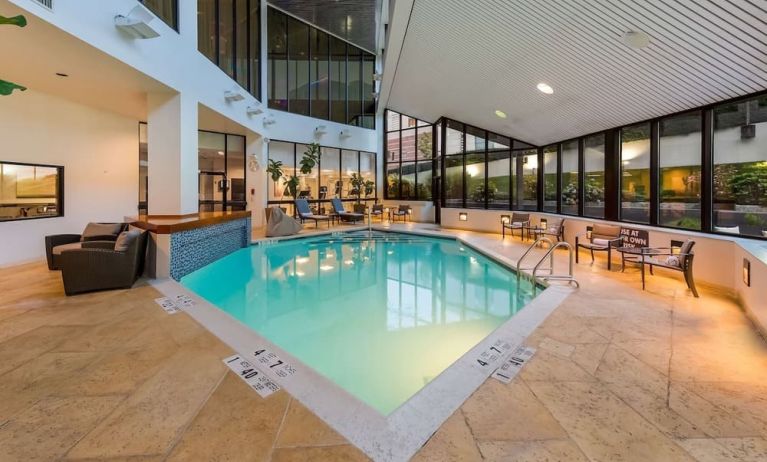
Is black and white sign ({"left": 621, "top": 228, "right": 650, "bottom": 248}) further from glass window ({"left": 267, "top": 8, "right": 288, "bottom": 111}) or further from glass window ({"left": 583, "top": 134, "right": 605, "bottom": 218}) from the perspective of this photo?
glass window ({"left": 267, "top": 8, "right": 288, "bottom": 111})

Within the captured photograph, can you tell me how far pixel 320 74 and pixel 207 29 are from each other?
22.7 ft

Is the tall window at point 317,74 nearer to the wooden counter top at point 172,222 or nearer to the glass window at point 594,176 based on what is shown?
the wooden counter top at point 172,222

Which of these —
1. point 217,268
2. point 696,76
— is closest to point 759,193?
point 696,76

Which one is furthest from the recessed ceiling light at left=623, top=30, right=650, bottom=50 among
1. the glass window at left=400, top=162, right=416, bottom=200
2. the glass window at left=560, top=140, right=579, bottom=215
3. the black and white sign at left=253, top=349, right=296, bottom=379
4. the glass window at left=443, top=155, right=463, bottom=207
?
the glass window at left=400, top=162, right=416, bottom=200

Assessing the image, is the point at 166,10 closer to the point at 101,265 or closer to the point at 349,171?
the point at 101,265

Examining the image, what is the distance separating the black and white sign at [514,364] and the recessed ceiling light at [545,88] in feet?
18.5

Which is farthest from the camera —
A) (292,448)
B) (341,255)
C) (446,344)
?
(341,255)

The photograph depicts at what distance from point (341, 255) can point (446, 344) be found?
5184mm

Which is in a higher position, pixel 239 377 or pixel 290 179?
pixel 290 179

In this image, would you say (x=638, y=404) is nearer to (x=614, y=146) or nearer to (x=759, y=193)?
(x=759, y=193)

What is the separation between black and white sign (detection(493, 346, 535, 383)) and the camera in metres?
2.59

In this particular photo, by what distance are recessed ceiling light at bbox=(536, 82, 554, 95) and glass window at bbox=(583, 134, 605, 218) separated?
1.82 meters

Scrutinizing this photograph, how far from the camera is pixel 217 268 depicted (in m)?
6.86

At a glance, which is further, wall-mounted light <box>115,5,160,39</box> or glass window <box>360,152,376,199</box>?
glass window <box>360,152,376,199</box>
